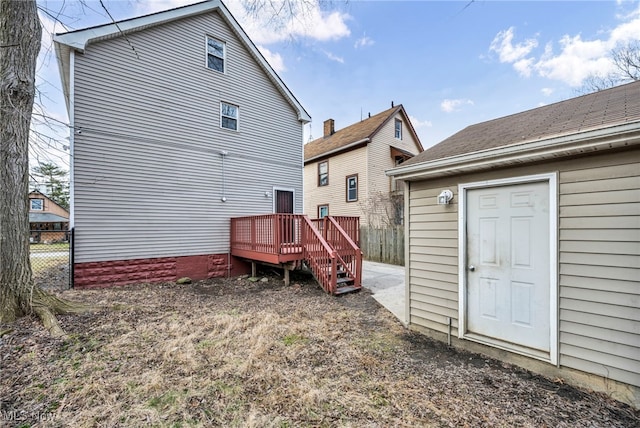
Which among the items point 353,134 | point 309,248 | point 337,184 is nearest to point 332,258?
point 309,248

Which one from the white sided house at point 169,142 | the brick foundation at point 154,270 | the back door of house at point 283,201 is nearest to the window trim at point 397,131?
the white sided house at point 169,142

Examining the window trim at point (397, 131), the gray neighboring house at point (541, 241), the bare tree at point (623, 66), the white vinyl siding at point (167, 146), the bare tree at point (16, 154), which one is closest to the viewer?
the gray neighboring house at point (541, 241)

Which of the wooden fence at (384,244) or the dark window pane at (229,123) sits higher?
the dark window pane at (229,123)

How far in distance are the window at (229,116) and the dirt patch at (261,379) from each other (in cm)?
630

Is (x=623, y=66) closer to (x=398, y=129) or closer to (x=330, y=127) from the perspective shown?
(x=398, y=129)

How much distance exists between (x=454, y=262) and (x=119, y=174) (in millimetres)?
7971

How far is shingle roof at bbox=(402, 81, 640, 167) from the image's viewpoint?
295cm

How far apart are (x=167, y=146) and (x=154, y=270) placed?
3.46 metres

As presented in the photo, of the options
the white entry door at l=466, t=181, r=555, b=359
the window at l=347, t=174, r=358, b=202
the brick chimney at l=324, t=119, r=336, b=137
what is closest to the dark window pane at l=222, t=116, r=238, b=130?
the window at l=347, t=174, r=358, b=202

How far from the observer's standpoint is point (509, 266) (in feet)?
11.3

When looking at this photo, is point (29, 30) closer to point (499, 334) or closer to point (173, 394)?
point (173, 394)

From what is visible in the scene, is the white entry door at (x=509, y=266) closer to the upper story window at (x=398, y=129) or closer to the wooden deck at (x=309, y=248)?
the wooden deck at (x=309, y=248)

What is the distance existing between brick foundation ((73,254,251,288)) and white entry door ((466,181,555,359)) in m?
7.08

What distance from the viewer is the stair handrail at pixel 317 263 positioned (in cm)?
654
